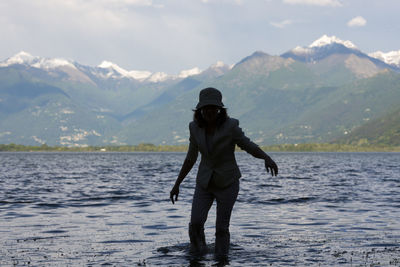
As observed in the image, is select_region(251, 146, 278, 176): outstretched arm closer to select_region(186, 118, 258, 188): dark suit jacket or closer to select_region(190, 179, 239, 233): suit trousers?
select_region(186, 118, 258, 188): dark suit jacket

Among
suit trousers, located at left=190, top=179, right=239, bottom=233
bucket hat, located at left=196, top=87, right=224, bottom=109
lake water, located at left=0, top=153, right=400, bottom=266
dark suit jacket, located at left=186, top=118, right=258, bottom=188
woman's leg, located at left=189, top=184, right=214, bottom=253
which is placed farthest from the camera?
lake water, located at left=0, top=153, right=400, bottom=266

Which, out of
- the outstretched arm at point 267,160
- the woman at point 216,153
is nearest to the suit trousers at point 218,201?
the woman at point 216,153

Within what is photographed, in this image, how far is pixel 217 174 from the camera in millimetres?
12086

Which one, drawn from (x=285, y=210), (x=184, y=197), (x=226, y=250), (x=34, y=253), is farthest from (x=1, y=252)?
(x=184, y=197)

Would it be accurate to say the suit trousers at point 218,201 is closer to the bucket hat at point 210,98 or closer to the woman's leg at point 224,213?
the woman's leg at point 224,213

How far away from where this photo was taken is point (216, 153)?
11.9 meters

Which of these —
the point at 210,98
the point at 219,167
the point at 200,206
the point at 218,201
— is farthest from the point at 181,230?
the point at 210,98

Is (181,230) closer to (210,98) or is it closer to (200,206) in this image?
(200,206)

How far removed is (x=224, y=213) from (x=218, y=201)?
32cm

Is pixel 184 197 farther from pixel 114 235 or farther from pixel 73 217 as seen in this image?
pixel 114 235

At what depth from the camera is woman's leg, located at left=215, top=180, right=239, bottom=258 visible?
1226 cm

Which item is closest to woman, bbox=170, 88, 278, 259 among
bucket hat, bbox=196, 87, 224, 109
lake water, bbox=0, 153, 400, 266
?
bucket hat, bbox=196, 87, 224, 109

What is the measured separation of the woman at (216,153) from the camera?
38.5 feet

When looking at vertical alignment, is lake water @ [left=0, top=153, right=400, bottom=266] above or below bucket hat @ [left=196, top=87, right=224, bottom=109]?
below
